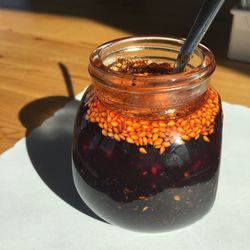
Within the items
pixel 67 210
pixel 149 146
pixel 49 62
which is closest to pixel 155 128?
pixel 149 146

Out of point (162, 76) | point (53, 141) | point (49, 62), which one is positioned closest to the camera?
point (162, 76)

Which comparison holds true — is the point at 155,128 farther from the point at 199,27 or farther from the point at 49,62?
the point at 49,62

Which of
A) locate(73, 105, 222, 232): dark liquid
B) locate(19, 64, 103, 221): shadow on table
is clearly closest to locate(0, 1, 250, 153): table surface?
locate(19, 64, 103, 221): shadow on table

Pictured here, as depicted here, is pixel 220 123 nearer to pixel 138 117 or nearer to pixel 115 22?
pixel 138 117

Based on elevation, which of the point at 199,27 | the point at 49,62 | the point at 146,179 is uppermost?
the point at 199,27

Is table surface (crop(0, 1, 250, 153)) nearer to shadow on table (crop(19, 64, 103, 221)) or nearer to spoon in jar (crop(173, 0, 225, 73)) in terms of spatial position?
shadow on table (crop(19, 64, 103, 221))

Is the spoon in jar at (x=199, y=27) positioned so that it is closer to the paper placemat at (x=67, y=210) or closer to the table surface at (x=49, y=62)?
the paper placemat at (x=67, y=210)

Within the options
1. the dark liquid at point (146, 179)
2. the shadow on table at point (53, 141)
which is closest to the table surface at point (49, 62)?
the shadow on table at point (53, 141)
